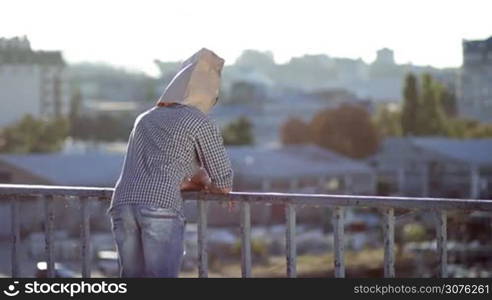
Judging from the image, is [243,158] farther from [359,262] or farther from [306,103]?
[306,103]

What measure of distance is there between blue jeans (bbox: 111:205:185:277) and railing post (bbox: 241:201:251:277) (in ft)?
1.34

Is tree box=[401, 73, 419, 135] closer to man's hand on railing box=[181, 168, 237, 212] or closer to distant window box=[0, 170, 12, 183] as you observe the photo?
distant window box=[0, 170, 12, 183]

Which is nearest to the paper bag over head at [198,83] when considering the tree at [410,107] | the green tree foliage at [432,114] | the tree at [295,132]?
the green tree foliage at [432,114]

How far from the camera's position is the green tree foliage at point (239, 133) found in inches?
2542

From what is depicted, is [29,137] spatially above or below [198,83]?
below

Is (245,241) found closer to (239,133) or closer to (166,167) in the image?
(166,167)

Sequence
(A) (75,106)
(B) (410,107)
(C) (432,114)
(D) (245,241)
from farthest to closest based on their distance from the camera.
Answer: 1. (A) (75,106)
2. (C) (432,114)
3. (B) (410,107)
4. (D) (245,241)

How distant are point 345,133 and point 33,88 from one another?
61.1ft

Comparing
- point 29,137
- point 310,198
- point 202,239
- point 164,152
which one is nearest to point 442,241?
point 310,198

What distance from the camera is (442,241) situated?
5.14m

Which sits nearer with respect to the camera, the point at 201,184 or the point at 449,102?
the point at 201,184

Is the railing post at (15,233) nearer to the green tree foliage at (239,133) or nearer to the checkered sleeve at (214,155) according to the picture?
the checkered sleeve at (214,155)

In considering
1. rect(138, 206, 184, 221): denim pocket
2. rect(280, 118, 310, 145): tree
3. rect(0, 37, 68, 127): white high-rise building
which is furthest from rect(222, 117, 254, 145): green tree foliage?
rect(138, 206, 184, 221): denim pocket

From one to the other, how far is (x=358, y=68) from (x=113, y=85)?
157 ft
